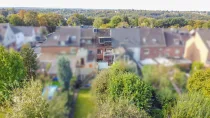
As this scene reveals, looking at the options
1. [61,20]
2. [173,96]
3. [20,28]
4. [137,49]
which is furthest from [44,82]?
[173,96]

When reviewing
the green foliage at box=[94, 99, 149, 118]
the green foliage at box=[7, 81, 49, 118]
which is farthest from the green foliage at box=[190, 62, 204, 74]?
the green foliage at box=[7, 81, 49, 118]

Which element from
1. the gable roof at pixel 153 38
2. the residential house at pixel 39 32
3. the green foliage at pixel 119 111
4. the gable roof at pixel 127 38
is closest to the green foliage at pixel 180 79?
the gable roof at pixel 153 38

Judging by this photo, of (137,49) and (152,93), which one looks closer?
(137,49)

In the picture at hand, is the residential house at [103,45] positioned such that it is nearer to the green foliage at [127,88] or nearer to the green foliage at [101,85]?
the green foliage at [127,88]

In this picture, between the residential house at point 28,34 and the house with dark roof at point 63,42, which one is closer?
the house with dark roof at point 63,42

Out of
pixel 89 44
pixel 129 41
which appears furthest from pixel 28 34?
pixel 129 41

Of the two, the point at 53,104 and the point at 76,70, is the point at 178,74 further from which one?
the point at 53,104

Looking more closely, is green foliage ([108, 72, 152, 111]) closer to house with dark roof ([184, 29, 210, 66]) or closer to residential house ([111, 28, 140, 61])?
residential house ([111, 28, 140, 61])
